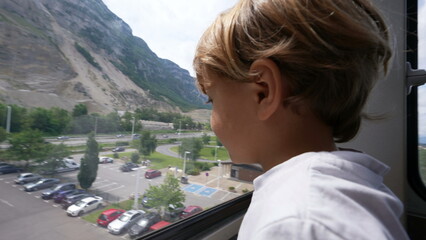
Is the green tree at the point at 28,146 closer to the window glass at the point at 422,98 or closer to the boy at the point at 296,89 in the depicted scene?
the boy at the point at 296,89

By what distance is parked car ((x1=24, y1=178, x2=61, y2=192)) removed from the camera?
0.75m

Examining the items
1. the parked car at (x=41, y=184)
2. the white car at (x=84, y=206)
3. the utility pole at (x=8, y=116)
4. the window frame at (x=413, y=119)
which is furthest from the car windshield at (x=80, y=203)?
the window frame at (x=413, y=119)

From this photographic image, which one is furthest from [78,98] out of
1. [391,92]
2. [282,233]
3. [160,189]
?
[391,92]

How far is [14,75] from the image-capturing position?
2.37ft

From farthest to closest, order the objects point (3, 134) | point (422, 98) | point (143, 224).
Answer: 1. point (422, 98)
2. point (143, 224)
3. point (3, 134)

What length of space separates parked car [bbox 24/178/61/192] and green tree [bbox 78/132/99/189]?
8 cm

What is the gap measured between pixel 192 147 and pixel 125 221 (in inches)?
21.2

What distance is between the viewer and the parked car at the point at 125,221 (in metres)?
0.96

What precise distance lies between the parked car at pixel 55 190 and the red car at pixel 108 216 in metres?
0.17

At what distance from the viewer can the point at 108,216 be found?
0.95 metres

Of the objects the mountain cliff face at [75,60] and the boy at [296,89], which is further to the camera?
the mountain cliff face at [75,60]

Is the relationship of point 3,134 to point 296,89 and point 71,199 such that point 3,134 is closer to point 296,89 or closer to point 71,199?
point 71,199

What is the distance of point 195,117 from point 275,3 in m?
0.91

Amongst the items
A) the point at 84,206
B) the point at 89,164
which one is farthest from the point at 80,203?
the point at 89,164
